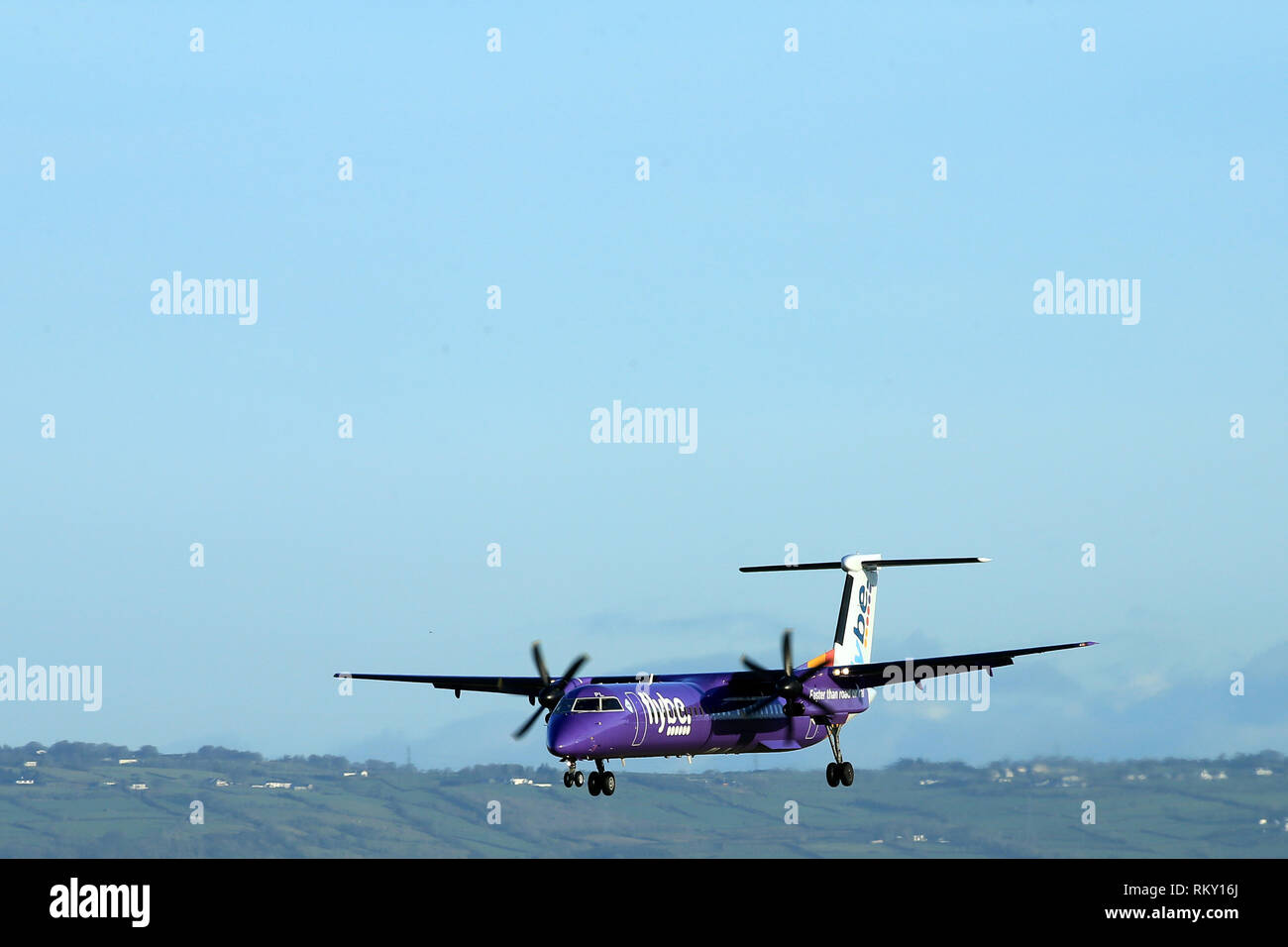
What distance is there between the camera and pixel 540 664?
223 ft

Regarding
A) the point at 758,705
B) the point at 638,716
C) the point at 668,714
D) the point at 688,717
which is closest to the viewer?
the point at 638,716

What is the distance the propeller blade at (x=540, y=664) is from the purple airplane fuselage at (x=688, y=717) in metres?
1.28

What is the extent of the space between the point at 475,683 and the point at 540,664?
6.59m

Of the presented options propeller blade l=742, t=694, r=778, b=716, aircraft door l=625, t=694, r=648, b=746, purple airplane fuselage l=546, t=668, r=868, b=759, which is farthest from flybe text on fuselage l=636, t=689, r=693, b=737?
propeller blade l=742, t=694, r=778, b=716

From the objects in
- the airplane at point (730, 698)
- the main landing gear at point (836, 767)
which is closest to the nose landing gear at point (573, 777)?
the airplane at point (730, 698)

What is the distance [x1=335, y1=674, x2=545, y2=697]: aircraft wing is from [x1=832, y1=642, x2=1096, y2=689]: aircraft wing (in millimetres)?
12382

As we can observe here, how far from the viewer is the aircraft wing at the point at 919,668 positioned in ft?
216

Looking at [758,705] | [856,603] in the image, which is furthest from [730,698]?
[856,603]

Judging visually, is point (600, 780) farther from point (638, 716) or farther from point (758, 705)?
point (758, 705)

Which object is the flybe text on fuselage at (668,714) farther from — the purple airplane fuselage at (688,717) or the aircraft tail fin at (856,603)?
the aircraft tail fin at (856,603)

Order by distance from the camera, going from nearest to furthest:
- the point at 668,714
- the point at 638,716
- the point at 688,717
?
the point at 638,716
the point at 668,714
the point at 688,717
